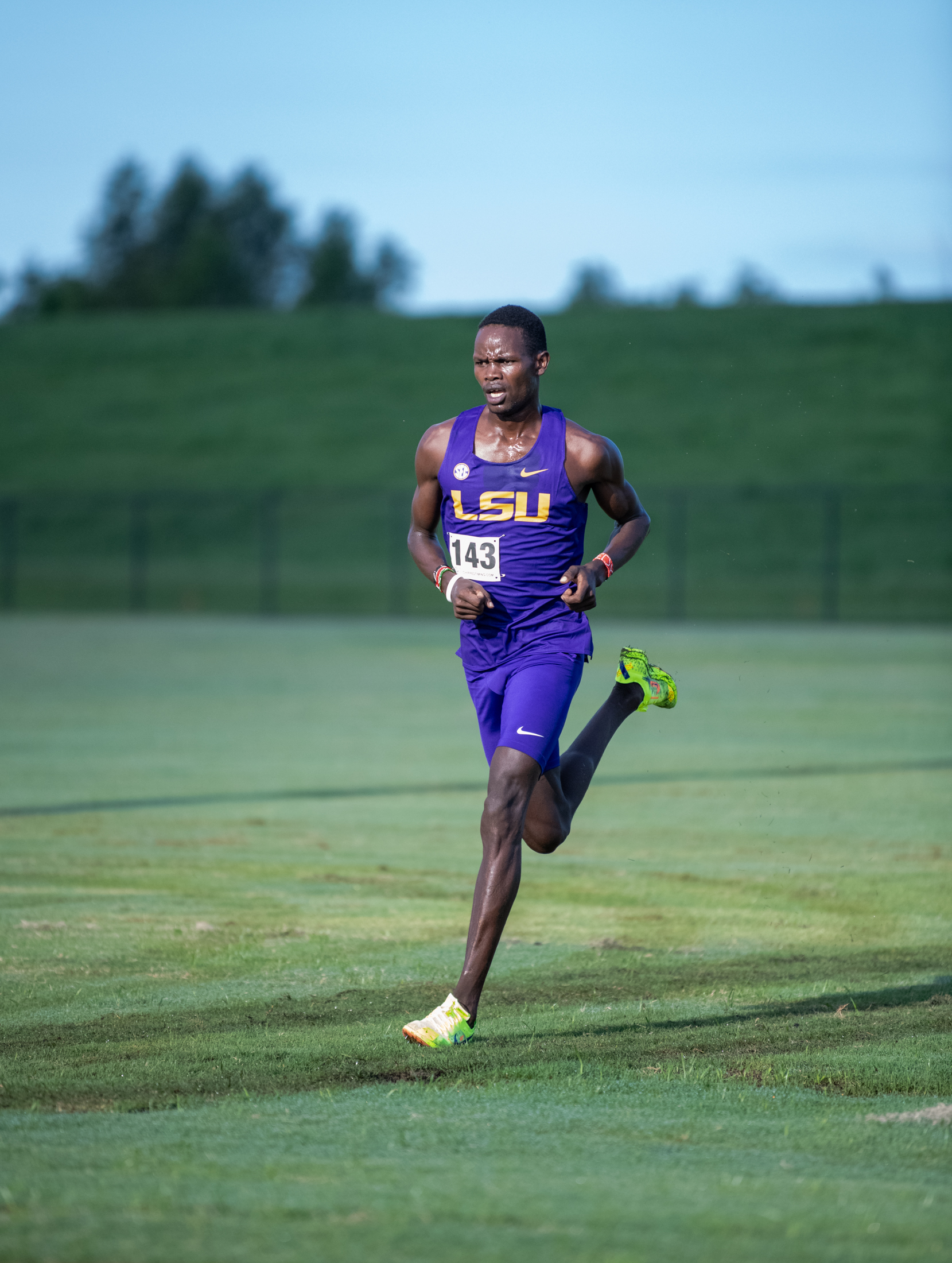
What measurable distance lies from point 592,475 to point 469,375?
53464mm

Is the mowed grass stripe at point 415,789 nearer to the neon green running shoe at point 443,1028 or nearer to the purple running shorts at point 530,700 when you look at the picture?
the purple running shorts at point 530,700

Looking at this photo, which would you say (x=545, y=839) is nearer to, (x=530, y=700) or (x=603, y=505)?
(x=530, y=700)

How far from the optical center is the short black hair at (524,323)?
19.2 ft

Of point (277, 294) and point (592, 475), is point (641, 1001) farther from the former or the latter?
point (277, 294)

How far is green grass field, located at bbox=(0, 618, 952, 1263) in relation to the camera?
3559 millimetres

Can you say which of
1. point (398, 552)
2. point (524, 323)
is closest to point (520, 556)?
point (524, 323)

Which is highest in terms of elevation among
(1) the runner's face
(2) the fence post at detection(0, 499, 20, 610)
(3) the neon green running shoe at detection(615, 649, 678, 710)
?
(1) the runner's face

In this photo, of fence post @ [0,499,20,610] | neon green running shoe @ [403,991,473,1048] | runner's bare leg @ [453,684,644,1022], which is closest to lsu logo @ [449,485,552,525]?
runner's bare leg @ [453,684,644,1022]

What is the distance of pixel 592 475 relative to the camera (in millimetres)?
5949

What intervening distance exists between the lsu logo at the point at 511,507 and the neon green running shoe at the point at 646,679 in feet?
3.82

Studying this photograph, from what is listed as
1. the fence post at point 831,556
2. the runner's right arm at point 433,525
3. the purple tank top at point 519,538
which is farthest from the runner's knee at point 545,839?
the fence post at point 831,556

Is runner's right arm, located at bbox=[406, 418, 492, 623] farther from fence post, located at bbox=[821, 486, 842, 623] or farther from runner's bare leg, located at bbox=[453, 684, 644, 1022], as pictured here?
fence post, located at bbox=[821, 486, 842, 623]

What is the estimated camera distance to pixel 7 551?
4944 centimetres

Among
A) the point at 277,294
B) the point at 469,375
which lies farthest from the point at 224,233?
the point at 469,375
